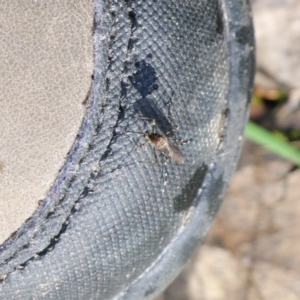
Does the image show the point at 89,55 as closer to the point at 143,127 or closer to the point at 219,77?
the point at 143,127

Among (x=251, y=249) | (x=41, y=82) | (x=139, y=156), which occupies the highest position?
(x=41, y=82)

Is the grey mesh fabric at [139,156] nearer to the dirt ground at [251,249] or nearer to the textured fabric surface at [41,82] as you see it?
the textured fabric surface at [41,82]

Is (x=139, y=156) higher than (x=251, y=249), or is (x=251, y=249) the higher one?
(x=139, y=156)

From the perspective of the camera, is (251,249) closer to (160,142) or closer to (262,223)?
(262,223)

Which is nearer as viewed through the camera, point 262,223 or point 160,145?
point 160,145

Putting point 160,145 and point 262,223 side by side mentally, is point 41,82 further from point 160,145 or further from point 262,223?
point 262,223

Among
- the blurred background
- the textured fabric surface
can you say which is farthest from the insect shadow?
the blurred background

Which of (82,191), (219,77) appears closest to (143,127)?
(82,191)

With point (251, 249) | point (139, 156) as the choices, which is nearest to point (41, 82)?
point (139, 156)
